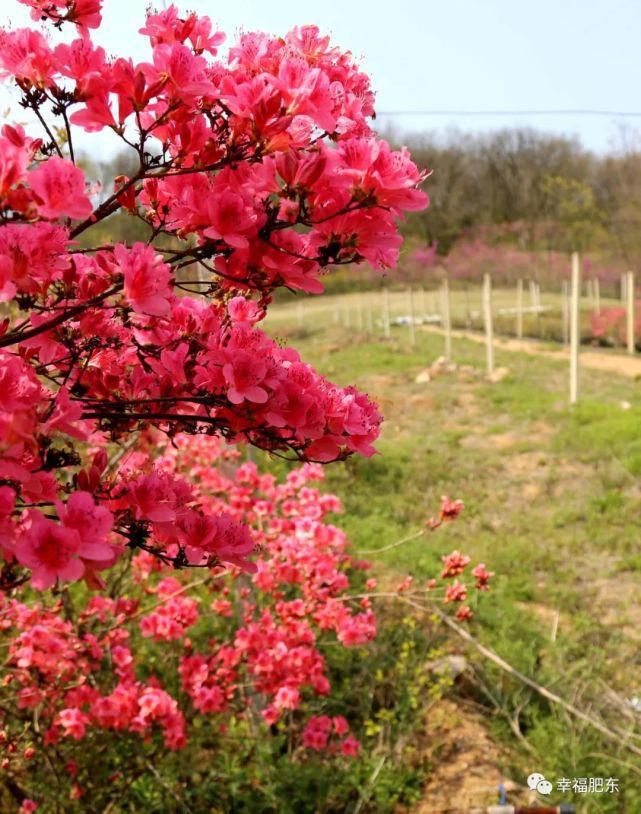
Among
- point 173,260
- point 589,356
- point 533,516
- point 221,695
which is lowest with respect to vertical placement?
point 533,516

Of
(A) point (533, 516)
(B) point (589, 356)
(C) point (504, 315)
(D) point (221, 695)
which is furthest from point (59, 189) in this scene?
(C) point (504, 315)

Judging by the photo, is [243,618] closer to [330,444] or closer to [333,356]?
[330,444]

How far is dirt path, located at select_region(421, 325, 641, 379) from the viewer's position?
1307cm

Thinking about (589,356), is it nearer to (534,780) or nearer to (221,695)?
(534,780)

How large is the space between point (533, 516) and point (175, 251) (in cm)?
554

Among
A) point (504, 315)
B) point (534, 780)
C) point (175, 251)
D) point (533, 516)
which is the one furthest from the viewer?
point (504, 315)

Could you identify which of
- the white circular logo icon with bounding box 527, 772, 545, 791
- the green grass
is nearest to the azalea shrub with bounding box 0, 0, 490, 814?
the green grass

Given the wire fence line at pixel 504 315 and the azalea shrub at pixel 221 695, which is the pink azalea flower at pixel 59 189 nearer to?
the azalea shrub at pixel 221 695

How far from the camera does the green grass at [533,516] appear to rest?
3543 millimetres

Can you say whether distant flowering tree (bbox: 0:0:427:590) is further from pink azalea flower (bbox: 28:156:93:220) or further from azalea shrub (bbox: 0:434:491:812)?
azalea shrub (bbox: 0:434:491:812)

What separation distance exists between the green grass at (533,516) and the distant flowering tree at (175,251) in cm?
44

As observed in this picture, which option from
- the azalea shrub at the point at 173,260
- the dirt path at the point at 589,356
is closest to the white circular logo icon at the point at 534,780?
the azalea shrub at the point at 173,260

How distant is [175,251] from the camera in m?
1.14

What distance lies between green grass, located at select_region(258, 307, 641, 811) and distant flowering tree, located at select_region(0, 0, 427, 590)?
0.44 m
